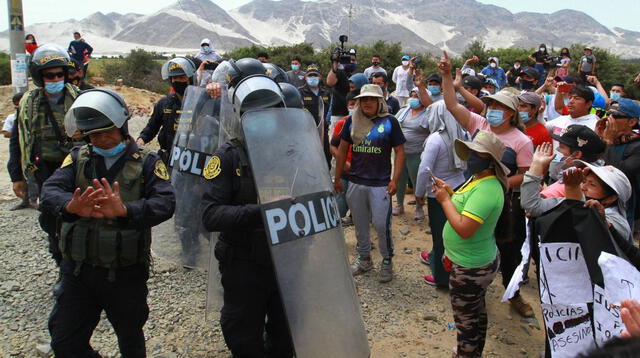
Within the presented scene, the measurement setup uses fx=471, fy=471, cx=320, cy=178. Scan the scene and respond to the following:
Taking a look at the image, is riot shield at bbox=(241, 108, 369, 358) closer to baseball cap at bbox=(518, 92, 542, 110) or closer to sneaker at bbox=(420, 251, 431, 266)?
baseball cap at bbox=(518, 92, 542, 110)

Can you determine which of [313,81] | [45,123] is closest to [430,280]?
[45,123]

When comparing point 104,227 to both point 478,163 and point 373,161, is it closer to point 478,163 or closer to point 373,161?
point 478,163

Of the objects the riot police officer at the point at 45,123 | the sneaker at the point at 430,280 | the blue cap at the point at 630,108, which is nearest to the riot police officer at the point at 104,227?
the riot police officer at the point at 45,123

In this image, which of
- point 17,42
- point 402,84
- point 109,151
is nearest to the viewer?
point 109,151

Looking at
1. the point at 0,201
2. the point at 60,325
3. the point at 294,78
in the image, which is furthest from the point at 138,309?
the point at 294,78

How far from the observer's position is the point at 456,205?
2998 millimetres

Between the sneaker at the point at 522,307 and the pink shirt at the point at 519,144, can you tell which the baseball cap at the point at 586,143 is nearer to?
the pink shirt at the point at 519,144

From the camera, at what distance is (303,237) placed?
8.13ft

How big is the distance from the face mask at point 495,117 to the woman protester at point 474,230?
102cm

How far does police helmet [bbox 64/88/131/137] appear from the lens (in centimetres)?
247

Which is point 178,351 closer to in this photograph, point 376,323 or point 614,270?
point 376,323

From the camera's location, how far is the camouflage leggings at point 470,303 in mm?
3037

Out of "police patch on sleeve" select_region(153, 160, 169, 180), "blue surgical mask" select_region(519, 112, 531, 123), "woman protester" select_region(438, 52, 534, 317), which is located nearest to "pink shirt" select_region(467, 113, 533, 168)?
"woman protester" select_region(438, 52, 534, 317)

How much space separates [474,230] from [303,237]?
3.57 ft
